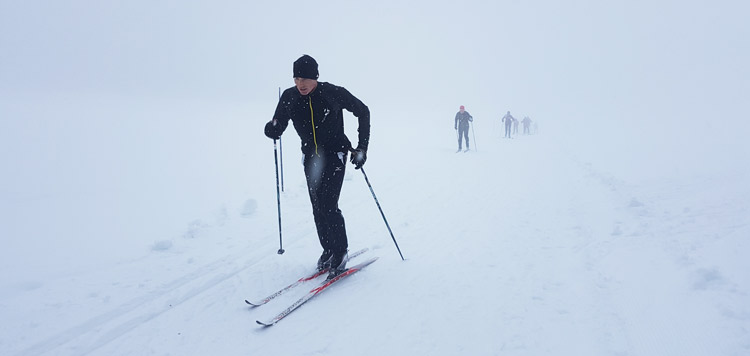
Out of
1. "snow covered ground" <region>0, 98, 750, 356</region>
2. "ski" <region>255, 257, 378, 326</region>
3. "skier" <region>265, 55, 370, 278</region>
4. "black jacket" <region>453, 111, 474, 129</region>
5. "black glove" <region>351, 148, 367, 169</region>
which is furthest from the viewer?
"black jacket" <region>453, 111, 474, 129</region>

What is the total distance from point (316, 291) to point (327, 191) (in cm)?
99

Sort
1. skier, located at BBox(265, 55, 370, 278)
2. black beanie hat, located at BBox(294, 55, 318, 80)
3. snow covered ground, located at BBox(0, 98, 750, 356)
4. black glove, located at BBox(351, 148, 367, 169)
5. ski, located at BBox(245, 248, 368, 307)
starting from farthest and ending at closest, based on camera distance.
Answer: black glove, located at BBox(351, 148, 367, 169)
skier, located at BBox(265, 55, 370, 278)
ski, located at BBox(245, 248, 368, 307)
black beanie hat, located at BBox(294, 55, 318, 80)
snow covered ground, located at BBox(0, 98, 750, 356)

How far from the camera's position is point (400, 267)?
14.2ft

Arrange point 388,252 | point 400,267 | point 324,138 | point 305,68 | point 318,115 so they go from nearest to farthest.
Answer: point 305,68
point 318,115
point 324,138
point 400,267
point 388,252

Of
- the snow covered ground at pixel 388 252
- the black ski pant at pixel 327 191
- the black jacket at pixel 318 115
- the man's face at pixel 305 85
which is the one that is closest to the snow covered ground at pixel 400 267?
the snow covered ground at pixel 388 252

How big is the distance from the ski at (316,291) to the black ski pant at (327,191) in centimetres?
28

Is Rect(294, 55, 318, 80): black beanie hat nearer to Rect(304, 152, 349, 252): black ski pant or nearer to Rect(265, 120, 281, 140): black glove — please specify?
Rect(265, 120, 281, 140): black glove

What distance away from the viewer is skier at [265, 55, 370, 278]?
12.0 feet

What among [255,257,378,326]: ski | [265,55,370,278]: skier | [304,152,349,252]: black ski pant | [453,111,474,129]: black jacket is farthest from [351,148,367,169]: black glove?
[453,111,474,129]: black jacket

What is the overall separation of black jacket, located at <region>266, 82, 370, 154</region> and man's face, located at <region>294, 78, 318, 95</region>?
0.26 ft

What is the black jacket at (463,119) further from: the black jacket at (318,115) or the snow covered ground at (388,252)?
the black jacket at (318,115)

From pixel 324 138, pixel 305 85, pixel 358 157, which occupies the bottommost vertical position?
pixel 358 157

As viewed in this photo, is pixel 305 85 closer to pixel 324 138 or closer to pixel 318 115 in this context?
pixel 318 115

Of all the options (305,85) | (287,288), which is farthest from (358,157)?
(287,288)
